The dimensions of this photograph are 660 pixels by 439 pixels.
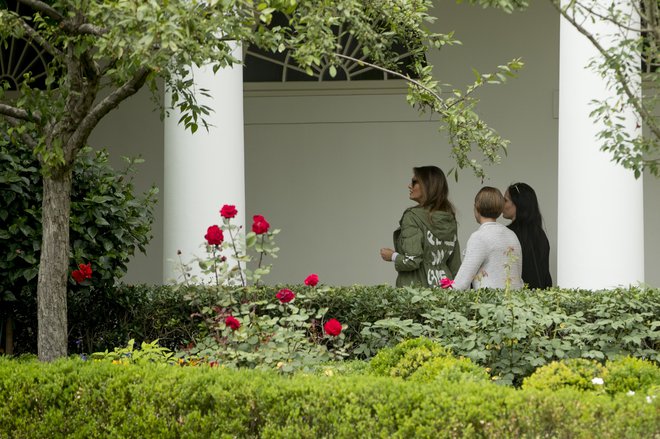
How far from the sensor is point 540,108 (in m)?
11.5

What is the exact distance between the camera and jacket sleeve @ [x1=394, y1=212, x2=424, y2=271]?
7.64m

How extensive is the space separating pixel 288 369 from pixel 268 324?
43cm

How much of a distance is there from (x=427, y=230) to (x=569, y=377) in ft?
9.67

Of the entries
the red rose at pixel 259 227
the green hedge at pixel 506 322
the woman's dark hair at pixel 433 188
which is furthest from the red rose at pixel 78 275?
the woman's dark hair at pixel 433 188

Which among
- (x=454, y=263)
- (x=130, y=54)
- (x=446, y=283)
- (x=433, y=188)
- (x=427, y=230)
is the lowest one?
(x=446, y=283)

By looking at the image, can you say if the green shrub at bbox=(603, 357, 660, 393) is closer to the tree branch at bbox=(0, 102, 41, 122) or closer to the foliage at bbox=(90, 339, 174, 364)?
the foliage at bbox=(90, 339, 174, 364)

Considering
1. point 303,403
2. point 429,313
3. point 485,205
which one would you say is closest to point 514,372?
point 429,313

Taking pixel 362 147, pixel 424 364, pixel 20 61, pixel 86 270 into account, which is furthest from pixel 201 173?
pixel 20 61

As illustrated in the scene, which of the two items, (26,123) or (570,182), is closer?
(26,123)

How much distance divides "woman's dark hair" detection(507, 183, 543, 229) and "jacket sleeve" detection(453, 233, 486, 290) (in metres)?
1.45

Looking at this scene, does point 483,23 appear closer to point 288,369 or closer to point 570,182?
point 570,182

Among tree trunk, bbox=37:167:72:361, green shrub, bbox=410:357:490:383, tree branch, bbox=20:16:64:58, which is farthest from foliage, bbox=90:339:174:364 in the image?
tree branch, bbox=20:16:64:58

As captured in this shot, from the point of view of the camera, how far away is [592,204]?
735 centimetres

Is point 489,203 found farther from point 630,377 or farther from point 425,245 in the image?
point 630,377
